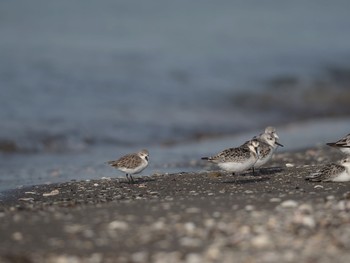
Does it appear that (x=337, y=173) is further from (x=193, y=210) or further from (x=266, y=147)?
(x=193, y=210)

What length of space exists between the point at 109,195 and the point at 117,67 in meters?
15.2

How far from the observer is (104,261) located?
634 centimetres

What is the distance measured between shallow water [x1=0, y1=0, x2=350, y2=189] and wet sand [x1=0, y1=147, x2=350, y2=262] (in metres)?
3.44

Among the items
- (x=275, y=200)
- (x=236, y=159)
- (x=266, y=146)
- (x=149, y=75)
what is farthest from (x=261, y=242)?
(x=149, y=75)

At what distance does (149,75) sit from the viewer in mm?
23875

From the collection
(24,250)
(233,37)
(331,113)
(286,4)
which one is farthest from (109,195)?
(286,4)

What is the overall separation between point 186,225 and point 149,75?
17.0 m

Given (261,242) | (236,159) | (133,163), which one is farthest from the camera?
(133,163)

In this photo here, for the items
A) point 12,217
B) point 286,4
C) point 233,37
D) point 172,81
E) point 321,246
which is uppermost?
point 286,4

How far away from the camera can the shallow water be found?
55.3 ft

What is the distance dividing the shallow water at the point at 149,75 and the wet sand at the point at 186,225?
11.3ft

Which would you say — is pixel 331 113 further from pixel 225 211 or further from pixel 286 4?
pixel 286 4

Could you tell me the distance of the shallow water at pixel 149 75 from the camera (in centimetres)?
1684

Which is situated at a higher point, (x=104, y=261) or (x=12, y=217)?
(x=12, y=217)
